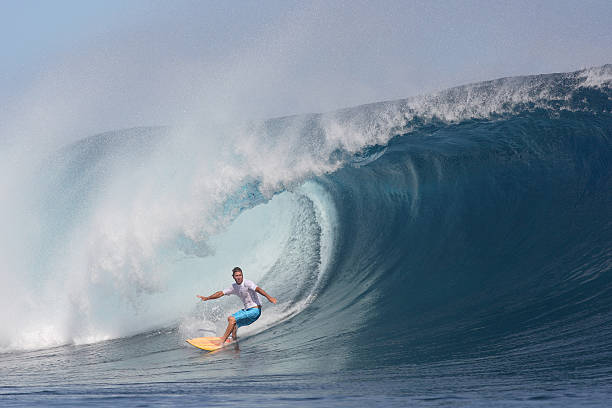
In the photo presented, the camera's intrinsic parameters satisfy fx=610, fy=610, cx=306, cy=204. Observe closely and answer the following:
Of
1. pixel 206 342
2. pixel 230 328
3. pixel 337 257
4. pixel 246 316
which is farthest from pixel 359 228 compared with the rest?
pixel 206 342

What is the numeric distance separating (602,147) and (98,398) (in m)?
10.4

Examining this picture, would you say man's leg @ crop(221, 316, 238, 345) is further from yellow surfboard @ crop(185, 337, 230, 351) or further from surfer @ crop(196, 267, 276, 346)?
yellow surfboard @ crop(185, 337, 230, 351)

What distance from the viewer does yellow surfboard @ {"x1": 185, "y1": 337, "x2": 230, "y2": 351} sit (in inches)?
304

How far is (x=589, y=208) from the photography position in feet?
31.6

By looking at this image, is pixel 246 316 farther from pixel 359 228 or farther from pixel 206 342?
pixel 359 228

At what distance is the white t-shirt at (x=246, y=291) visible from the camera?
8016 mm

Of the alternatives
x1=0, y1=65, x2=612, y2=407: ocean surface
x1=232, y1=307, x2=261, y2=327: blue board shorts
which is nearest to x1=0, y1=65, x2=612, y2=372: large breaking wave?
x1=0, y1=65, x2=612, y2=407: ocean surface

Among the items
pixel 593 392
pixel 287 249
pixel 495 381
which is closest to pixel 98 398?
pixel 495 381

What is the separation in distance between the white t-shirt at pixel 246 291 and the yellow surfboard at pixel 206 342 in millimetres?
574

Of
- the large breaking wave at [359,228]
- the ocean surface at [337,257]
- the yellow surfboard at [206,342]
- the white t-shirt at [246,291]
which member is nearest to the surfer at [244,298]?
the white t-shirt at [246,291]

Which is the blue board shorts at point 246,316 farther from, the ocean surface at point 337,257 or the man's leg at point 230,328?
the ocean surface at point 337,257

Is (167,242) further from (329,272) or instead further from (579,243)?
(579,243)

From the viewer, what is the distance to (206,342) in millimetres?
7871

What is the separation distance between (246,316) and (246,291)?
324 mm
